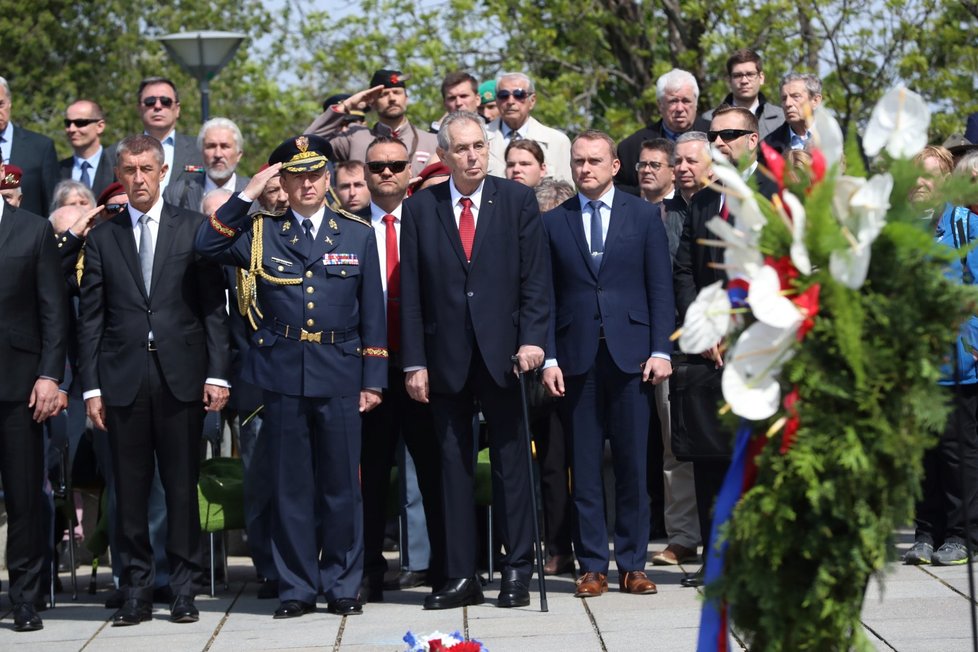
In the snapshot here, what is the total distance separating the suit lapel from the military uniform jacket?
354mm

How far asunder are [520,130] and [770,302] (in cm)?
671

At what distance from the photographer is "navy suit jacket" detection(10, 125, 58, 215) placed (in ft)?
31.1

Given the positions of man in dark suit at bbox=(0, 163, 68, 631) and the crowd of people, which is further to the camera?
man in dark suit at bbox=(0, 163, 68, 631)

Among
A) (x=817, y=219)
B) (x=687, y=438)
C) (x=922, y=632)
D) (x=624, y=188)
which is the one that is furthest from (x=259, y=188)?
(x=817, y=219)

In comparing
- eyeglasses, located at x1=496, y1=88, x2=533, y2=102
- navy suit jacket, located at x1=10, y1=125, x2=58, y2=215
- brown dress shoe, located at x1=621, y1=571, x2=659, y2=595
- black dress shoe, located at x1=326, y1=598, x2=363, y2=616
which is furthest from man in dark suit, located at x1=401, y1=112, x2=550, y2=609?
navy suit jacket, located at x1=10, y1=125, x2=58, y2=215

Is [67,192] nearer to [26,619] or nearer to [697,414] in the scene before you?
[26,619]

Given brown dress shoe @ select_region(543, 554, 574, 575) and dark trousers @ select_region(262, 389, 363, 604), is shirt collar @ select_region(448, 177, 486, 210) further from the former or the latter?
brown dress shoe @ select_region(543, 554, 574, 575)

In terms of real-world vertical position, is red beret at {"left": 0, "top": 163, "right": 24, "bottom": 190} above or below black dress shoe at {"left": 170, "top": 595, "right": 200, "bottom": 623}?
above

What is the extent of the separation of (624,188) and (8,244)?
383 centimetres

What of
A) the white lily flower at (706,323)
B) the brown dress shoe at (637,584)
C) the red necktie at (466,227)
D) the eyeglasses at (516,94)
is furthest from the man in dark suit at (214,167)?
the white lily flower at (706,323)

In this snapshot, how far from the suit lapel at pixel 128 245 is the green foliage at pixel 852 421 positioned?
4381 mm

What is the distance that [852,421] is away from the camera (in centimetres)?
378

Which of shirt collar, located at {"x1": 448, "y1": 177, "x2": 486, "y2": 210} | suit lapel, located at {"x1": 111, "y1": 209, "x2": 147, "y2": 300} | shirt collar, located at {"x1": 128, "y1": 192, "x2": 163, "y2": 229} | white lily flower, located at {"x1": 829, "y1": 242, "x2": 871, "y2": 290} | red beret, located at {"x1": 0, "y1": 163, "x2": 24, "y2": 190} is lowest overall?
white lily flower, located at {"x1": 829, "y1": 242, "x2": 871, "y2": 290}

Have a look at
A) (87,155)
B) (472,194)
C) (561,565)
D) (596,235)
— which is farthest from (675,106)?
(87,155)
